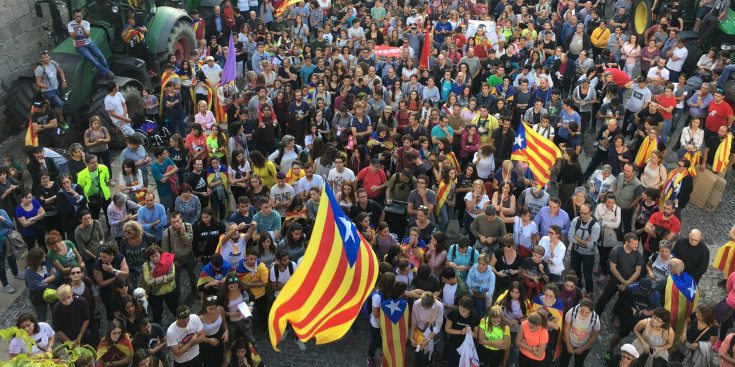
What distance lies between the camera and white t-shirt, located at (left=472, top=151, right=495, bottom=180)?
11094 mm

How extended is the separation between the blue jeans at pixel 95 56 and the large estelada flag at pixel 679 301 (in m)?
10.5

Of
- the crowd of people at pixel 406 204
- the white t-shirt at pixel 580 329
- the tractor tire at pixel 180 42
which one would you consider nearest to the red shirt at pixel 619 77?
the crowd of people at pixel 406 204

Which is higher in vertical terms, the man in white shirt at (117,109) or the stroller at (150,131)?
the man in white shirt at (117,109)

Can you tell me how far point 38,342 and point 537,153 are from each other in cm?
679

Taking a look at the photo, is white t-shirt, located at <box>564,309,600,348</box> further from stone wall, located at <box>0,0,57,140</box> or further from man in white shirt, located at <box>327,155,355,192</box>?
stone wall, located at <box>0,0,57,140</box>

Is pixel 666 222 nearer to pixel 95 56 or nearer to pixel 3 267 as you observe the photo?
pixel 3 267

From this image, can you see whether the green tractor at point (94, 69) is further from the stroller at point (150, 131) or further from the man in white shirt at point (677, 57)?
the man in white shirt at point (677, 57)

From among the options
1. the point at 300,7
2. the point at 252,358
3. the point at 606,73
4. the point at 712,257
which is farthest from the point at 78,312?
the point at 300,7

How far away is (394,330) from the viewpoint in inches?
322

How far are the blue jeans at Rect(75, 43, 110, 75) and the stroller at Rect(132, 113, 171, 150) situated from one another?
1.10 m

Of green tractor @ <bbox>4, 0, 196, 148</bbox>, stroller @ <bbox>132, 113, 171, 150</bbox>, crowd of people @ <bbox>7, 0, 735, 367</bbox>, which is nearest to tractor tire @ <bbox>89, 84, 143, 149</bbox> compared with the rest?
green tractor @ <bbox>4, 0, 196, 148</bbox>

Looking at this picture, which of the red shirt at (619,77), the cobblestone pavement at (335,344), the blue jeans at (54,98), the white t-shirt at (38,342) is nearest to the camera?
the white t-shirt at (38,342)

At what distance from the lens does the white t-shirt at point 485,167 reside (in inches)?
437

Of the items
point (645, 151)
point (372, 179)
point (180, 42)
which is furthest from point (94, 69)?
point (645, 151)
